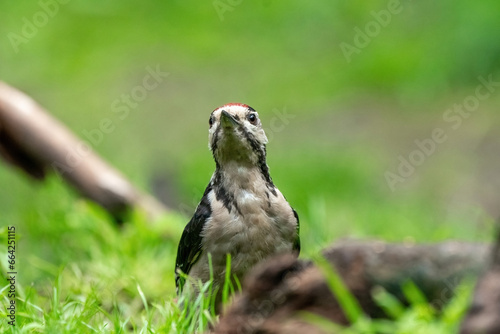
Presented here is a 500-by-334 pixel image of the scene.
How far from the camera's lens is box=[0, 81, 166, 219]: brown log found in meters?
6.83

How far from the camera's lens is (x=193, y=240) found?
176 inches

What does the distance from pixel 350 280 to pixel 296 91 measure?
801 cm

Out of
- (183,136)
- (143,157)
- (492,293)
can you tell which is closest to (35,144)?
(143,157)

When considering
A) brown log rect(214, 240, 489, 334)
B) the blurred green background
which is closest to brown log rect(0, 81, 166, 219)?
the blurred green background

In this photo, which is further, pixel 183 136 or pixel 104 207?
pixel 183 136

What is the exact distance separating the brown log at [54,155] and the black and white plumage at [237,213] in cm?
240

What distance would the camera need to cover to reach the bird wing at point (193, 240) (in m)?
4.42

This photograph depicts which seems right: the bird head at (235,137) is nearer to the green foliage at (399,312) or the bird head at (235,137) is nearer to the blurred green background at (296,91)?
the green foliage at (399,312)

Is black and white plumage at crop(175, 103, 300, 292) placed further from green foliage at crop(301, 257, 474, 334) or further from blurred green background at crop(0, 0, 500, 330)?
blurred green background at crop(0, 0, 500, 330)

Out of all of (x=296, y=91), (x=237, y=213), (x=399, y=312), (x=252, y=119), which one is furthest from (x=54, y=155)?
(x=296, y=91)

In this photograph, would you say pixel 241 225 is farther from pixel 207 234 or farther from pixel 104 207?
pixel 104 207

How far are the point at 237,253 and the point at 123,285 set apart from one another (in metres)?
1.35

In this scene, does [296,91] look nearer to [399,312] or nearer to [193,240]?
[193,240]

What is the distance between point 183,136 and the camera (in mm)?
10430
